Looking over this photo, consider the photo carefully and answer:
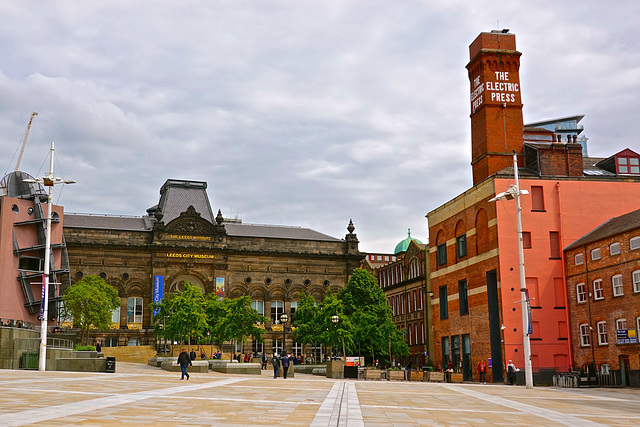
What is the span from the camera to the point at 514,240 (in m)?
48.4

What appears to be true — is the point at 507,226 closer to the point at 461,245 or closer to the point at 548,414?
the point at 461,245

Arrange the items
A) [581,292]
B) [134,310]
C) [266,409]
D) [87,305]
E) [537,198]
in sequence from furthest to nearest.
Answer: [134,310]
[87,305]
[537,198]
[581,292]
[266,409]

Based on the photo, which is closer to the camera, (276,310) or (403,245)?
(276,310)

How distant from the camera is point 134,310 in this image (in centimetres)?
7594

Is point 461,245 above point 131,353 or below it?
above

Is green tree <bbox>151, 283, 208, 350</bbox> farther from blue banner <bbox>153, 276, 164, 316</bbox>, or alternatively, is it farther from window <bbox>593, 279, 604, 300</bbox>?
window <bbox>593, 279, 604, 300</bbox>

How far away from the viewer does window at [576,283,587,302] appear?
45.4 meters

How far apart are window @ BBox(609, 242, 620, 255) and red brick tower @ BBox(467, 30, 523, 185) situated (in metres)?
16.1

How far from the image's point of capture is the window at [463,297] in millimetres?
54156

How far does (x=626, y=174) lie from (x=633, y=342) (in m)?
20.9

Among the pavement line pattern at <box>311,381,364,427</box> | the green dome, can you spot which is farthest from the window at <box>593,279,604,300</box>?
the green dome

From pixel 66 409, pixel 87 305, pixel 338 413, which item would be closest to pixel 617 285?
pixel 338 413

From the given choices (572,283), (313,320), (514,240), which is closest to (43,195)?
(313,320)

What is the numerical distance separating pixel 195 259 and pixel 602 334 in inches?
1967
